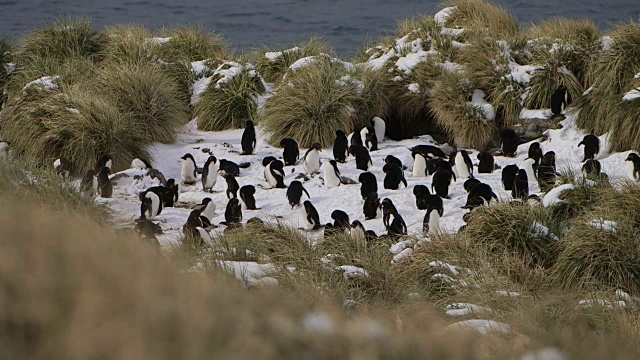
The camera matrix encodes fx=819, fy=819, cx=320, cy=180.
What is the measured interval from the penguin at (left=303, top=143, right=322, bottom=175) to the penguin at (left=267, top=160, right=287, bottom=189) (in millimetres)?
391

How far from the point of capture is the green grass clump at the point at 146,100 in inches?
418

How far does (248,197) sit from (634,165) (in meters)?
3.94

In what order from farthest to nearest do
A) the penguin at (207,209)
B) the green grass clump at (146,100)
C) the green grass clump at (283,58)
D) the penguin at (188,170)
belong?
the green grass clump at (283,58) < the green grass clump at (146,100) < the penguin at (188,170) < the penguin at (207,209)

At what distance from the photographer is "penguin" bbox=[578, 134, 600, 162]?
30.0ft

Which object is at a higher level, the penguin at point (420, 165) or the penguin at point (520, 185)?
the penguin at point (520, 185)

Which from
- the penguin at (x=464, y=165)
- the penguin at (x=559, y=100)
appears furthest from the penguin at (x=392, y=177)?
the penguin at (x=559, y=100)

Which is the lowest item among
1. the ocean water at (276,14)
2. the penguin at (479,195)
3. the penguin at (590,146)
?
the ocean water at (276,14)

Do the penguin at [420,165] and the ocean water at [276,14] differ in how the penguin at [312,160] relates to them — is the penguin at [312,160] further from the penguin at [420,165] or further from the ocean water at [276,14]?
the ocean water at [276,14]

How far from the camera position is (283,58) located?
40.7 ft

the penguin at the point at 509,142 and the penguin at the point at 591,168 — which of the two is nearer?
the penguin at the point at 591,168

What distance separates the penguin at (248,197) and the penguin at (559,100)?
404 cm

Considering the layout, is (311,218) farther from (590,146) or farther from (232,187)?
(590,146)

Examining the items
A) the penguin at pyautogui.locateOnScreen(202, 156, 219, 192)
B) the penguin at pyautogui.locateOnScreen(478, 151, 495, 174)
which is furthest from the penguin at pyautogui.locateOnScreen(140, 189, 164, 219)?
the penguin at pyautogui.locateOnScreen(478, 151, 495, 174)

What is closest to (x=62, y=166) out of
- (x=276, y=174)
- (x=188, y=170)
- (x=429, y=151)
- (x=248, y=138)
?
(x=188, y=170)
